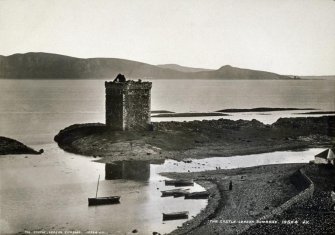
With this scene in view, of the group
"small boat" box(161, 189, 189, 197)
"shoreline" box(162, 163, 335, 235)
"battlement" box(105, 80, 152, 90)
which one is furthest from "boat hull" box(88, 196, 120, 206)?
"battlement" box(105, 80, 152, 90)

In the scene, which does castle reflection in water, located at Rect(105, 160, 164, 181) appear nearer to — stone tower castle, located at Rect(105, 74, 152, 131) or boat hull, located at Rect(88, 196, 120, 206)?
boat hull, located at Rect(88, 196, 120, 206)

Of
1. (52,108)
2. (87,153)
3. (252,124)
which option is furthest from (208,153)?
(52,108)

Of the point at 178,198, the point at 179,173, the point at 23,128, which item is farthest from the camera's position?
the point at 23,128

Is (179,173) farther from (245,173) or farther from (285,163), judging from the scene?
(285,163)

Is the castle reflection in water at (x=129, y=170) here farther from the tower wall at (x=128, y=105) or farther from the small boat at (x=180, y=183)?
the tower wall at (x=128, y=105)

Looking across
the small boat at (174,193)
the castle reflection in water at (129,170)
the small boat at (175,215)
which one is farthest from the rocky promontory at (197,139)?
the small boat at (175,215)

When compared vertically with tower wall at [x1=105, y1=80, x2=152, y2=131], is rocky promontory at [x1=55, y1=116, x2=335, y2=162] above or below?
below

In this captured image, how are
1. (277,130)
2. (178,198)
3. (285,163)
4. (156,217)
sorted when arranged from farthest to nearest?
(277,130)
(285,163)
(178,198)
(156,217)

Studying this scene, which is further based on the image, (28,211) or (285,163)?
(285,163)

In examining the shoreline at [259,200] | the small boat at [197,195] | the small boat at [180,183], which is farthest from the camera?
the small boat at [180,183]
